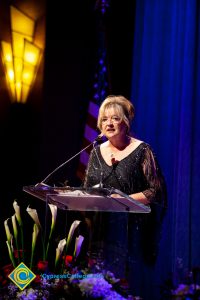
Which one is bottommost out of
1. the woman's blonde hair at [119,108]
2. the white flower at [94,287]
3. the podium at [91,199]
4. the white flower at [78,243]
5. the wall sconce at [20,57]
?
the white flower at [94,287]

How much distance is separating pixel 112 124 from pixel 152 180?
1.41ft

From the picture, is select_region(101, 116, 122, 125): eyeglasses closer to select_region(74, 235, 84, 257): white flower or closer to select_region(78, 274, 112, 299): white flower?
select_region(74, 235, 84, 257): white flower

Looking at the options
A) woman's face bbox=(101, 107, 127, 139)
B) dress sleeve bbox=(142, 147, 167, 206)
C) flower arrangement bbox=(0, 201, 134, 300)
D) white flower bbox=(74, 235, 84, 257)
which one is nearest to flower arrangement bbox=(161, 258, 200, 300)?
flower arrangement bbox=(0, 201, 134, 300)

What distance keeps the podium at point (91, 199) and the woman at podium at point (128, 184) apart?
0.20ft

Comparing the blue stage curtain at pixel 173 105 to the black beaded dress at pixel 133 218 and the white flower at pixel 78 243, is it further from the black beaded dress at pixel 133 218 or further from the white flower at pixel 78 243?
the white flower at pixel 78 243

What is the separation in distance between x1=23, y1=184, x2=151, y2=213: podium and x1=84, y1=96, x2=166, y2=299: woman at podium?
0.06 metres

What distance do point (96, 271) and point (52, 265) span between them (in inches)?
24.7

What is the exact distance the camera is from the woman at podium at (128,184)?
226 cm

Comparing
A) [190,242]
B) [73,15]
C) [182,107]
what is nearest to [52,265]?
[190,242]

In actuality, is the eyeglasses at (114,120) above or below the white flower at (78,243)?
above

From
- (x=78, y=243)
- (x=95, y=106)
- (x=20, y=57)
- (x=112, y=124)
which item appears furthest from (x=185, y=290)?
(x=20, y=57)

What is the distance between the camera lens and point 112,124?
2953 mm

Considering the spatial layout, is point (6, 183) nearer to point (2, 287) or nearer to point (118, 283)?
point (2, 287)

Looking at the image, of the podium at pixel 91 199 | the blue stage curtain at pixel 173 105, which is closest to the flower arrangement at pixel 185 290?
the podium at pixel 91 199
